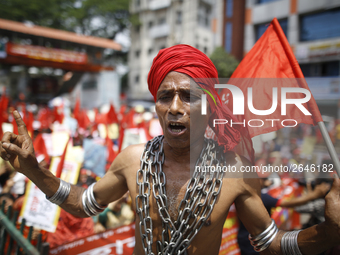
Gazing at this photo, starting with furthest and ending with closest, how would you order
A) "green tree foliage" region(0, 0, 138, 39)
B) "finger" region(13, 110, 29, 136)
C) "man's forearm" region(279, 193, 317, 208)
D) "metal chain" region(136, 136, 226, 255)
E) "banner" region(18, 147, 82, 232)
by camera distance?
"green tree foliage" region(0, 0, 138, 39) < "man's forearm" region(279, 193, 317, 208) < "banner" region(18, 147, 82, 232) < "finger" region(13, 110, 29, 136) < "metal chain" region(136, 136, 226, 255)

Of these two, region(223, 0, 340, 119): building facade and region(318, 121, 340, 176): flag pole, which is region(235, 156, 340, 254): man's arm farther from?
region(223, 0, 340, 119): building facade

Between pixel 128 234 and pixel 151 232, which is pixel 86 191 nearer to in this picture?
pixel 151 232

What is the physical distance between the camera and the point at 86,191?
A: 1.86m

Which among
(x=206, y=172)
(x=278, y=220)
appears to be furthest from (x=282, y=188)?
(x=206, y=172)

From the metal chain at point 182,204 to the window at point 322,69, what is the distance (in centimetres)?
2015

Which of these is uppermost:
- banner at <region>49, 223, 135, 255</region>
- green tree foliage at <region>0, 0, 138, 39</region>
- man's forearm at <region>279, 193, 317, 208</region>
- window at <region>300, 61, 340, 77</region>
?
green tree foliage at <region>0, 0, 138, 39</region>

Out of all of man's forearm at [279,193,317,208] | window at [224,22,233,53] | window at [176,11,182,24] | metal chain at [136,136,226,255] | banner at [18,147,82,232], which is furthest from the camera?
window at [176,11,182,24]

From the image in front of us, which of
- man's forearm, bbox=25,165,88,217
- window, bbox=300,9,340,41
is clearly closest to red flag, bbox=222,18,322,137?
man's forearm, bbox=25,165,88,217

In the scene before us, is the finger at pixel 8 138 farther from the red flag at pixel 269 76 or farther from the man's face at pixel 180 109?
the red flag at pixel 269 76

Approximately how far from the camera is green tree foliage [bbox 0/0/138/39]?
26250 mm

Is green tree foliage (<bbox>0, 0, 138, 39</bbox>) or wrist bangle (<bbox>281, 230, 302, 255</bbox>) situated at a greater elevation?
green tree foliage (<bbox>0, 0, 138, 39</bbox>)

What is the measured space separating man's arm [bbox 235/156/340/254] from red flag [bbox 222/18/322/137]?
444 mm

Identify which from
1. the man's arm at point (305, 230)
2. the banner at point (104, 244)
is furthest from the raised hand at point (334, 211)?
the banner at point (104, 244)

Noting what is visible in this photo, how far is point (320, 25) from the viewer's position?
18062mm
